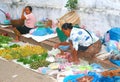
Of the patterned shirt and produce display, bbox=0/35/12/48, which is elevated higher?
the patterned shirt

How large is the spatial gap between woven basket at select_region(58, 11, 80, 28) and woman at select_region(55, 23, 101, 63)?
1.77 metres

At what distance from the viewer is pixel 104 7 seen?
925 cm

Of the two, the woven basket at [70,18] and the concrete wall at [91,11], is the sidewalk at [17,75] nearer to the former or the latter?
the woven basket at [70,18]

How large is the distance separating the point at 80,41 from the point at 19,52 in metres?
1.98

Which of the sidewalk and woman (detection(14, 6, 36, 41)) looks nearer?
the sidewalk

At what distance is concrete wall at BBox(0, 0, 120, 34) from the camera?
8945mm

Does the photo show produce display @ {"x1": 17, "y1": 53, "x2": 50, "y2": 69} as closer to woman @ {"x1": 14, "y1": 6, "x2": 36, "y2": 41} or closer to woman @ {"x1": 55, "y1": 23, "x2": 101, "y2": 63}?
woman @ {"x1": 55, "y1": 23, "x2": 101, "y2": 63}

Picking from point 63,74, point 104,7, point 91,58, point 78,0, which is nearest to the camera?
point 63,74

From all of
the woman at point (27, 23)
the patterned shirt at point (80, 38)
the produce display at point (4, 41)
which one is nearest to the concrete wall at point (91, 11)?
the woman at point (27, 23)

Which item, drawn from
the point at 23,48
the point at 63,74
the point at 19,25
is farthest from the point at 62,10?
the point at 63,74

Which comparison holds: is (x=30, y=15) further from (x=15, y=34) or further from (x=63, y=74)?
(x=63, y=74)

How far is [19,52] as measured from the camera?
8.66 m

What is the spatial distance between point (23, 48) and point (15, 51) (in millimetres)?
343

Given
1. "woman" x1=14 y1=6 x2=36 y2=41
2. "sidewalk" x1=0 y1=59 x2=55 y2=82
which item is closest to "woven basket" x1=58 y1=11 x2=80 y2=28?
"woman" x1=14 y1=6 x2=36 y2=41
